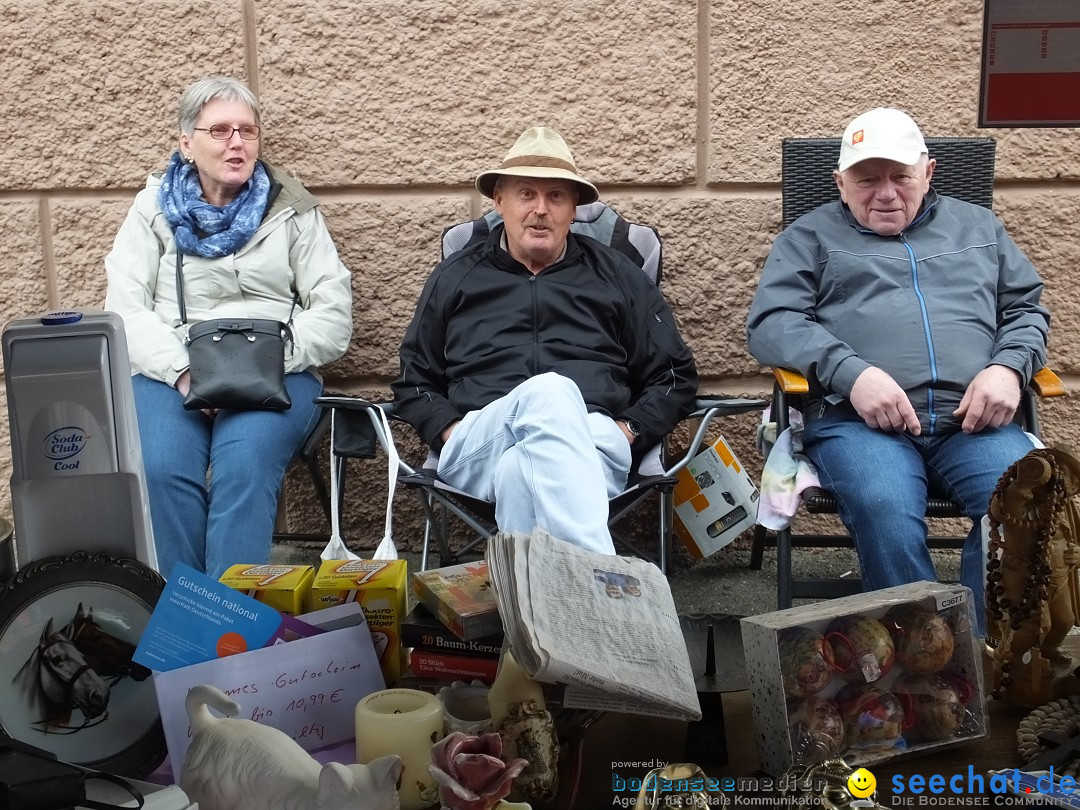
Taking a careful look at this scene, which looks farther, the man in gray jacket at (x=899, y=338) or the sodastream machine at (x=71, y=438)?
the man in gray jacket at (x=899, y=338)

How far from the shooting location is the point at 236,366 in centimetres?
305

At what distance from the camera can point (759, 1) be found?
3.49 meters

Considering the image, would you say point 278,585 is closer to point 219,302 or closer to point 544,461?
point 544,461

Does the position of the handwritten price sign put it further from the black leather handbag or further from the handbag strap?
the handbag strap

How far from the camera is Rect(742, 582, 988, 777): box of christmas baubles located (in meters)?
1.30

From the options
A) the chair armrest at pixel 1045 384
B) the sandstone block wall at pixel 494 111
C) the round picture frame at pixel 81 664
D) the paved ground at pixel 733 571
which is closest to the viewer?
the round picture frame at pixel 81 664

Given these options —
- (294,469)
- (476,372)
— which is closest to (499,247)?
(476,372)

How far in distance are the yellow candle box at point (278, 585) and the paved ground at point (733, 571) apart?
188 cm

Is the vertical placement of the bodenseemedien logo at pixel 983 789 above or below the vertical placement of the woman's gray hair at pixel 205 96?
below

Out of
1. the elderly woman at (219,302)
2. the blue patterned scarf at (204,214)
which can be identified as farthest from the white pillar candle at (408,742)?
the blue patterned scarf at (204,214)

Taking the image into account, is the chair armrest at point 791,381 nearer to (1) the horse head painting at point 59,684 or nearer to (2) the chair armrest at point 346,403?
(2) the chair armrest at point 346,403

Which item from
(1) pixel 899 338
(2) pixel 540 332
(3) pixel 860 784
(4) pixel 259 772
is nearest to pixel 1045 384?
(1) pixel 899 338

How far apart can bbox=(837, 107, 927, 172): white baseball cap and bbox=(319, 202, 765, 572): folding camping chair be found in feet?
2.23

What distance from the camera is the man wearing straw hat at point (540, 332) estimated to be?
300 centimetres
